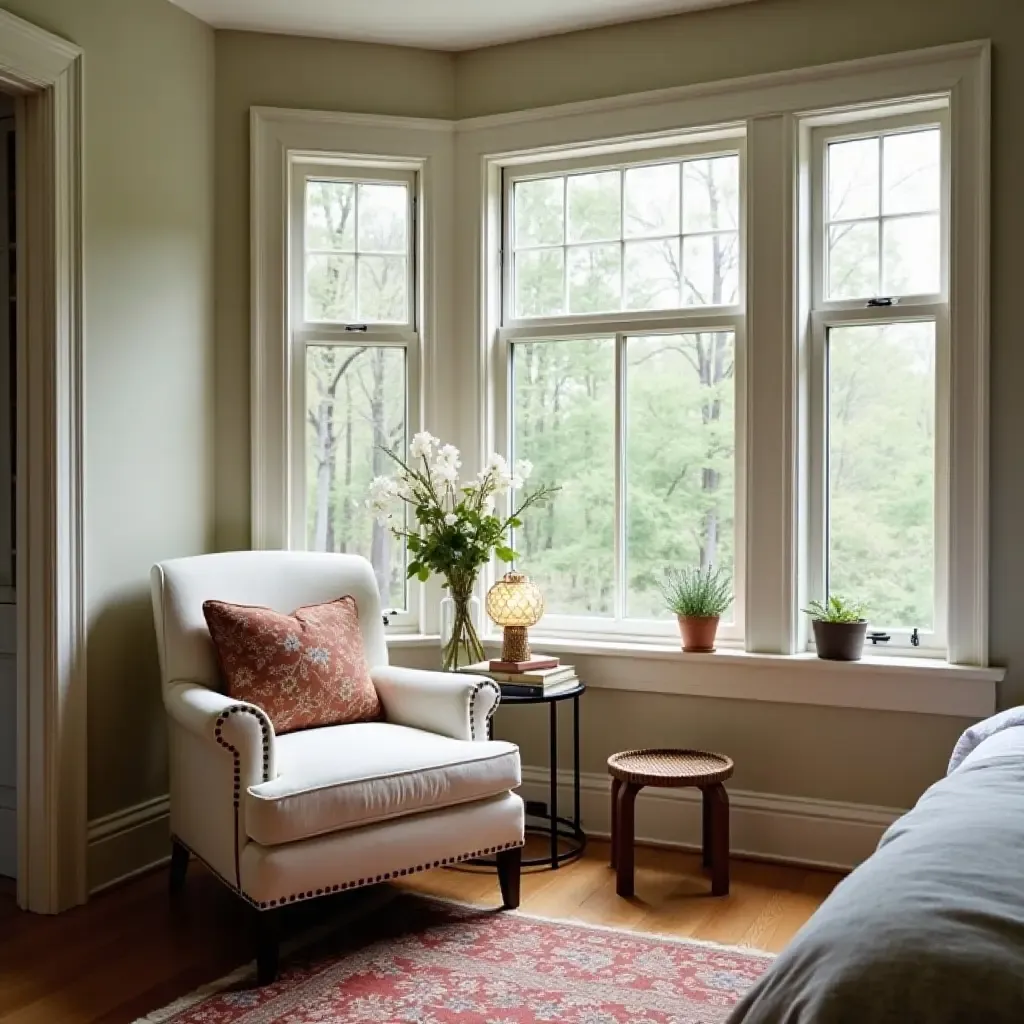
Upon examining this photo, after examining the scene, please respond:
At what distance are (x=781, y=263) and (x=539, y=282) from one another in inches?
35.5

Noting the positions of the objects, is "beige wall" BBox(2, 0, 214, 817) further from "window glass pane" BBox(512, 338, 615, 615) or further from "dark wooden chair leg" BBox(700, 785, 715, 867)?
"dark wooden chair leg" BBox(700, 785, 715, 867)

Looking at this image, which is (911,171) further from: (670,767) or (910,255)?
(670,767)

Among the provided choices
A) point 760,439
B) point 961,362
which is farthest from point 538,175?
point 961,362

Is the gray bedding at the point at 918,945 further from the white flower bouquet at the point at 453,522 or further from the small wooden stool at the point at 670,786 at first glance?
the white flower bouquet at the point at 453,522

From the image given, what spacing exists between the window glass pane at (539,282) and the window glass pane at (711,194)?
1.59 ft

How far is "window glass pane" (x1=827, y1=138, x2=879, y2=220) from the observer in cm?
357

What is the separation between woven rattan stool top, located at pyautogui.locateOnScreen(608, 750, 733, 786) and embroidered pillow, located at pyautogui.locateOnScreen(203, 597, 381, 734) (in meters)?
0.79

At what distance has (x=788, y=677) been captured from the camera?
3541 mm

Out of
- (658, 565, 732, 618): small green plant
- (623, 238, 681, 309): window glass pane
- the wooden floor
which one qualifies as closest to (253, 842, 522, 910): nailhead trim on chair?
the wooden floor

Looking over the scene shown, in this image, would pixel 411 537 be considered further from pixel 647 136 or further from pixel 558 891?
pixel 647 136

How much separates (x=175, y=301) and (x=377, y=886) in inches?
77.2

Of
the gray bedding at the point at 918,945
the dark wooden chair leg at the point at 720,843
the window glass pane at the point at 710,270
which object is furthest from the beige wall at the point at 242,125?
the gray bedding at the point at 918,945

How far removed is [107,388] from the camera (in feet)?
11.0

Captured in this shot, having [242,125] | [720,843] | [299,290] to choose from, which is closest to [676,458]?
[720,843]
